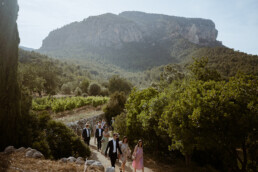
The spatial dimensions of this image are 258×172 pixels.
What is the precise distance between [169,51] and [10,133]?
426 ft

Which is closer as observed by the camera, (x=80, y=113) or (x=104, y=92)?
(x=80, y=113)

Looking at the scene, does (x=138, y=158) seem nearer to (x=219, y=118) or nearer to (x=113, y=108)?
(x=219, y=118)

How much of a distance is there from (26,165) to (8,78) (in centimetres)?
382

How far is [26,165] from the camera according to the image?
536 centimetres

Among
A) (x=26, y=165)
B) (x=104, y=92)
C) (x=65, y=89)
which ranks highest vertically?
(x=104, y=92)

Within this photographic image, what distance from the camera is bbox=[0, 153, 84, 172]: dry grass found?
5.05 meters

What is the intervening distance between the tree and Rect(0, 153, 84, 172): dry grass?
1371 mm

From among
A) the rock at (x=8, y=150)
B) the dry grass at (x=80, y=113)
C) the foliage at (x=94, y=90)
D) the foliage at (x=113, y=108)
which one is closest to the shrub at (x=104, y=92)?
the foliage at (x=94, y=90)

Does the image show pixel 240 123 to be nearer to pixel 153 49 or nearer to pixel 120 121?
pixel 120 121

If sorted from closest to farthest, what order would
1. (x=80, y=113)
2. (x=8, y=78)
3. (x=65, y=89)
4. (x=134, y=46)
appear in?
(x=8, y=78)
(x=80, y=113)
(x=65, y=89)
(x=134, y=46)

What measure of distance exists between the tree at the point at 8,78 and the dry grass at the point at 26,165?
1371 mm

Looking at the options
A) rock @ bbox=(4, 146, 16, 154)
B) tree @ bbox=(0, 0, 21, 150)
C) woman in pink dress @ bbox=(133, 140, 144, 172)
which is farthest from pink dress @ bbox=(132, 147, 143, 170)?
tree @ bbox=(0, 0, 21, 150)

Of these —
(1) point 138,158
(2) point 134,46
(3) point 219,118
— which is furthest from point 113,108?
(2) point 134,46

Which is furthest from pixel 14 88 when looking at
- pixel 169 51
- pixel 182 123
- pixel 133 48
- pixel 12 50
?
pixel 133 48
